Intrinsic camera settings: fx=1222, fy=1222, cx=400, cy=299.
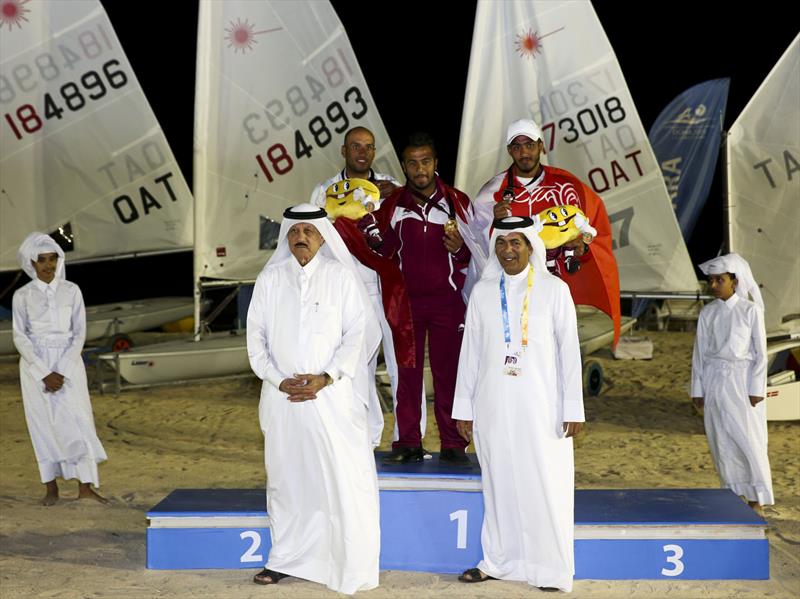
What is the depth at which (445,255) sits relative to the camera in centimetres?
566

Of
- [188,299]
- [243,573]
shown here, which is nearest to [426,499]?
[243,573]

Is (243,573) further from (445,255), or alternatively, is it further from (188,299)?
(188,299)

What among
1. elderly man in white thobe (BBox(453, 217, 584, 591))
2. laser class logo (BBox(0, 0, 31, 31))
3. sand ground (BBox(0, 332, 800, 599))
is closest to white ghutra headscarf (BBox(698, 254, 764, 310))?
sand ground (BBox(0, 332, 800, 599))

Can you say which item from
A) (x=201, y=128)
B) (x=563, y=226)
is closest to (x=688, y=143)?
(x=201, y=128)

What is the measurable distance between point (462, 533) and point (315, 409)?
0.92m

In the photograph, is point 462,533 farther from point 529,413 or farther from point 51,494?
point 51,494

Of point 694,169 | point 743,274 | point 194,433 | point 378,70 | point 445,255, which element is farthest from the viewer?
point 378,70

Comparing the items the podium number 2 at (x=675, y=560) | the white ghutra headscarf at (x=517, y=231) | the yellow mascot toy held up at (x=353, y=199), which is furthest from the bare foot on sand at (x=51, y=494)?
the podium number 2 at (x=675, y=560)

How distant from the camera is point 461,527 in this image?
17.9 ft

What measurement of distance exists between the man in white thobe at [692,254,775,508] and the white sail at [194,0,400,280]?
16.4 ft

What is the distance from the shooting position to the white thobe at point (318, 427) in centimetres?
517

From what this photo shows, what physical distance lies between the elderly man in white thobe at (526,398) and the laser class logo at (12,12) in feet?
25.1

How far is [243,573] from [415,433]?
1020mm

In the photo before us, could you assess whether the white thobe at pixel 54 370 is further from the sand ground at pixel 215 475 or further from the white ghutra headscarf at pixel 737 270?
the white ghutra headscarf at pixel 737 270
